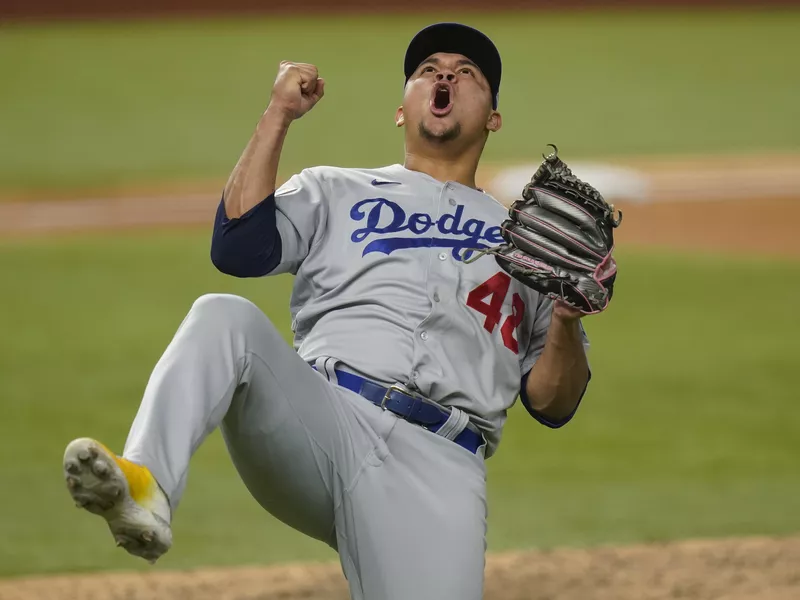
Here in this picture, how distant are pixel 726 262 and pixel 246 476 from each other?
27.0 ft

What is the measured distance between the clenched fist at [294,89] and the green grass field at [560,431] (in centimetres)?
222

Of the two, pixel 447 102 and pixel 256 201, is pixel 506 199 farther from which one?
pixel 256 201

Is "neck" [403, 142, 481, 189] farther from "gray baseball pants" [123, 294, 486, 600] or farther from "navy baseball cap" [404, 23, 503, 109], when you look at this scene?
"gray baseball pants" [123, 294, 486, 600]

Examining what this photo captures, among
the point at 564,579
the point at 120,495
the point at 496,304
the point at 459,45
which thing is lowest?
the point at 564,579

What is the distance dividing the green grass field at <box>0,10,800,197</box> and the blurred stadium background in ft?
0.23

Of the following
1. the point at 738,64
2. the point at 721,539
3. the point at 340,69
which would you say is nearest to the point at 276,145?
the point at 721,539

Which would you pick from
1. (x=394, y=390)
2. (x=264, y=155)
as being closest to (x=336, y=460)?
(x=394, y=390)

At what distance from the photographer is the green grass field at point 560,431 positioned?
5227mm

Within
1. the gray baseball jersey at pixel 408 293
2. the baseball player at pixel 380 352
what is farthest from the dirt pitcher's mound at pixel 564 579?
the gray baseball jersey at pixel 408 293

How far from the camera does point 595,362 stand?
25.6ft

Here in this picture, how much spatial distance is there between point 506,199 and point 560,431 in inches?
245

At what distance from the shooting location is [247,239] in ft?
10.3

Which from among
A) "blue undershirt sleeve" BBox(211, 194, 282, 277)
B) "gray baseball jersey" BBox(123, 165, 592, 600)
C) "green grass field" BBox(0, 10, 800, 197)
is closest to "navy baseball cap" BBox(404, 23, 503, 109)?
"gray baseball jersey" BBox(123, 165, 592, 600)

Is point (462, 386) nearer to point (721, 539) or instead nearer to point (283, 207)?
point (283, 207)
